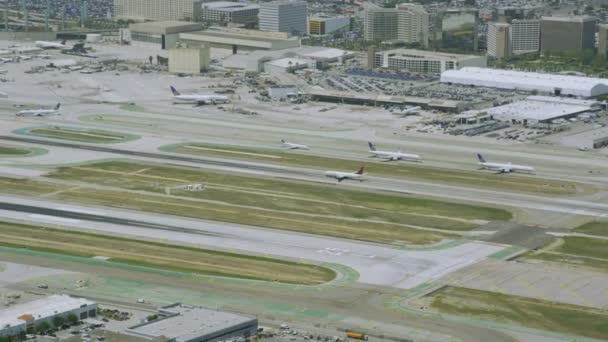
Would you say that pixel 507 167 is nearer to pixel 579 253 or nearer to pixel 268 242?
pixel 579 253

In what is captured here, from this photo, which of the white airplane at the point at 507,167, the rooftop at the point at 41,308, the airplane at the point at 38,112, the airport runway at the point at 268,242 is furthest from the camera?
the airplane at the point at 38,112

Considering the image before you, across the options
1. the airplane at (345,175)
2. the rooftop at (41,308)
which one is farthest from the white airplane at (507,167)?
the rooftop at (41,308)

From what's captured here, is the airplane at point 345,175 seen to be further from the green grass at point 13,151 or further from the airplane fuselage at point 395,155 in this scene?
the green grass at point 13,151

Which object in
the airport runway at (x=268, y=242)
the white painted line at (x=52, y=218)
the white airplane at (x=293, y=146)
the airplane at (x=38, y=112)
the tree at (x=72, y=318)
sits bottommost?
the airport runway at (x=268, y=242)

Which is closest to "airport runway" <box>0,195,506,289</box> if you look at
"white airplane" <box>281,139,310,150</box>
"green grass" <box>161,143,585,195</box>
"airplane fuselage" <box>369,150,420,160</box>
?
"green grass" <box>161,143,585,195</box>

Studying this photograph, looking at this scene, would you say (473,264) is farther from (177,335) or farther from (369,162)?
(369,162)

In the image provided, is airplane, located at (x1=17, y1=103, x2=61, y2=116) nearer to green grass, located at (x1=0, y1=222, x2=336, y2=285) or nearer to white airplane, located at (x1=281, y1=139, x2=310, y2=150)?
white airplane, located at (x1=281, y1=139, x2=310, y2=150)
